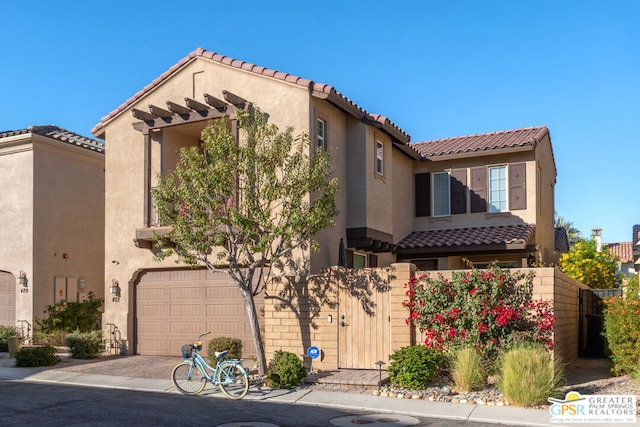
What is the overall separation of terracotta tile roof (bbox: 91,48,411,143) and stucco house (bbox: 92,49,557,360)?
0.10ft

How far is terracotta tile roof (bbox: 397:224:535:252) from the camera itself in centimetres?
2011

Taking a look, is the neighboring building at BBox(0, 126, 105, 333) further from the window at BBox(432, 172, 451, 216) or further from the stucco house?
the window at BBox(432, 172, 451, 216)

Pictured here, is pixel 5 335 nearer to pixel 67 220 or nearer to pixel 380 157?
pixel 67 220

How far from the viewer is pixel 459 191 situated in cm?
2297

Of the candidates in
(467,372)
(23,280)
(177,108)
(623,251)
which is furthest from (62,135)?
(623,251)

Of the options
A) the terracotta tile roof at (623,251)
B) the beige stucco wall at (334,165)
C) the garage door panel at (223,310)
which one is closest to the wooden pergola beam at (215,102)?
the beige stucco wall at (334,165)

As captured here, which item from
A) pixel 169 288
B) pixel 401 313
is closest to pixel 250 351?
pixel 169 288

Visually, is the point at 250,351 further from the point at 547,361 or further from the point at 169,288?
the point at 547,361

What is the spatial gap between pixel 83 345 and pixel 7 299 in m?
5.74

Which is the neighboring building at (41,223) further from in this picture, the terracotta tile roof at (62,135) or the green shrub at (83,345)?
the green shrub at (83,345)

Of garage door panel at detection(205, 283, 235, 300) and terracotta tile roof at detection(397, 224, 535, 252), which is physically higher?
terracotta tile roof at detection(397, 224, 535, 252)

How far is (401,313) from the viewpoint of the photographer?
1448 cm

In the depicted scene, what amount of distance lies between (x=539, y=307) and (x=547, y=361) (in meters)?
1.76

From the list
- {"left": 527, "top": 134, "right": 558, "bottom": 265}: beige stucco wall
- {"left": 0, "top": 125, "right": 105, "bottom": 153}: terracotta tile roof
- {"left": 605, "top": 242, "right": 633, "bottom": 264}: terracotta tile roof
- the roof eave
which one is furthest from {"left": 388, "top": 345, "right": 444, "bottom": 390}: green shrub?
{"left": 605, "top": 242, "right": 633, "bottom": 264}: terracotta tile roof
